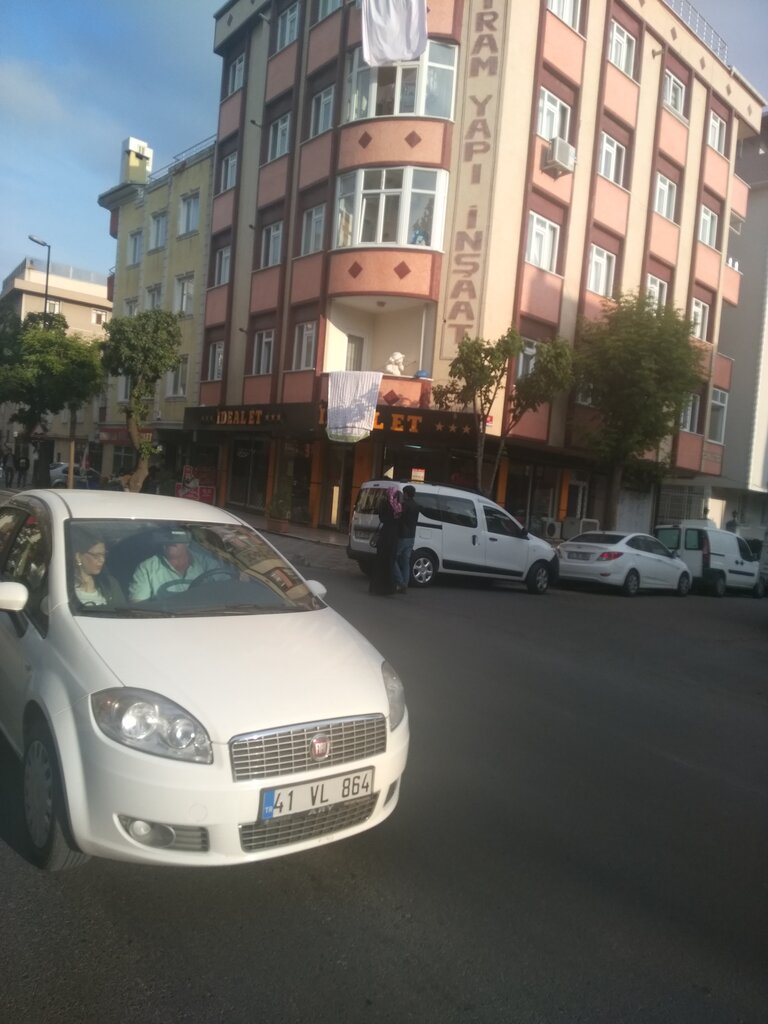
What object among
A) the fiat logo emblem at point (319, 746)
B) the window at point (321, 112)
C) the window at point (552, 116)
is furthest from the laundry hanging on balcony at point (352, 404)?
the fiat logo emblem at point (319, 746)

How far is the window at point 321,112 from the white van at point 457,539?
13440mm

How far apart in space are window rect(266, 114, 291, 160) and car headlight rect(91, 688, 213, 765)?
2472cm

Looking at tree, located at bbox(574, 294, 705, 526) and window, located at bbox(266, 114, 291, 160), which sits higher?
window, located at bbox(266, 114, 291, 160)

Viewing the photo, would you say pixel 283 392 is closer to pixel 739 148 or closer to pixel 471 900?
pixel 471 900

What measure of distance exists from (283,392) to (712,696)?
58.8ft

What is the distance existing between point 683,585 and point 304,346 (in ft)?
40.2

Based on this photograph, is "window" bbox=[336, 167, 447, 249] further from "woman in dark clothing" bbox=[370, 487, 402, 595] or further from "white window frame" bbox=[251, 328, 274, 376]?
"woman in dark clothing" bbox=[370, 487, 402, 595]

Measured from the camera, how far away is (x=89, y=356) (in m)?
32.1

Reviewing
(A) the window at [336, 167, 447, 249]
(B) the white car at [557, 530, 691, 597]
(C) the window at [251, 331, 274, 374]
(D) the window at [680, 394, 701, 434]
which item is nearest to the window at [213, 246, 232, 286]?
(C) the window at [251, 331, 274, 374]

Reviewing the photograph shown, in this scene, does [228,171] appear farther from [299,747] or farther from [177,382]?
[299,747]

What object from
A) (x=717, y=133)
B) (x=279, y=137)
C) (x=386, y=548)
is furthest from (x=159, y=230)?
(x=386, y=548)

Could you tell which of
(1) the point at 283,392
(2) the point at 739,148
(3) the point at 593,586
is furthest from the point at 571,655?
(2) the point at 739,148

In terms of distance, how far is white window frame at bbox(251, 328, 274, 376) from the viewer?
2517 centimetres

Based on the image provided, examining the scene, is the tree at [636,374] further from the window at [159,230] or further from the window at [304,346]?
the window at [159,230]
